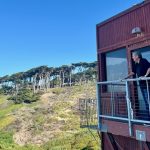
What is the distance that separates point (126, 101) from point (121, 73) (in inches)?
51.7

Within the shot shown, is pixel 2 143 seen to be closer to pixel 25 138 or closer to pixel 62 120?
pixel 25 138

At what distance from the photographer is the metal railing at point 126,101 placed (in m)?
7.92

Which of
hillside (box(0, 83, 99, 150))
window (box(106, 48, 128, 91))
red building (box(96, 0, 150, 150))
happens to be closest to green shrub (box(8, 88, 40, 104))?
hillside (box(0, 83, 99, 150))

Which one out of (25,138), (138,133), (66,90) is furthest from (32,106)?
(138,133)

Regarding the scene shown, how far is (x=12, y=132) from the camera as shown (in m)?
35.4

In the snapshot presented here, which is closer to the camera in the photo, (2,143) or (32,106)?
(2,143)

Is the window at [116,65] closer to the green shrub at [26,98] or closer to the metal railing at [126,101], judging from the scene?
the metal railing at [126,101]

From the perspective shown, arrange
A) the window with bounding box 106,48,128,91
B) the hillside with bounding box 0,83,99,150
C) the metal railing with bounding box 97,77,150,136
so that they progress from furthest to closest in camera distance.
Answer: the hillside with bounding box 0,83,99,150
the window with bounding box 106,48,128,91
the metal railing with bounding box 97,77,150,136

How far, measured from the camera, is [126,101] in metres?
9.21

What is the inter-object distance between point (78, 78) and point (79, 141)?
1789 inches

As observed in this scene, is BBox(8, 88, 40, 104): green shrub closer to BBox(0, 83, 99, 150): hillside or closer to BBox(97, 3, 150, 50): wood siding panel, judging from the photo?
BBox(0, 83, 99, 150): hillside

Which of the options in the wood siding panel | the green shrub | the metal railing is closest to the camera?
the metal railing

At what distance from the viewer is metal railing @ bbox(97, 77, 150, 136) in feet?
26.0

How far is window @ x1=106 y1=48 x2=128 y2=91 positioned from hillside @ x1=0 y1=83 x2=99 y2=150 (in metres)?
14.5
